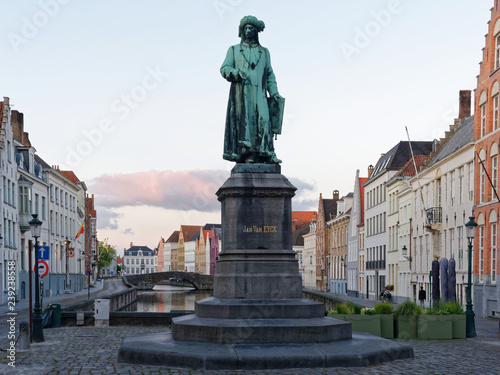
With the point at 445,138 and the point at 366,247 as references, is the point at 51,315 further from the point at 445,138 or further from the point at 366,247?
the point at 366,247

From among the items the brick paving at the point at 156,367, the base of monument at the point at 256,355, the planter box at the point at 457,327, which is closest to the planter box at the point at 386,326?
the brick paving at the point at 156,367

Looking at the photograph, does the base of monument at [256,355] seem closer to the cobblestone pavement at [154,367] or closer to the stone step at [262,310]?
the cobblestone pavement at [154,367]

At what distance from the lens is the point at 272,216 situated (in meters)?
16.2

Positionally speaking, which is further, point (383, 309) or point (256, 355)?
point (383, 309)

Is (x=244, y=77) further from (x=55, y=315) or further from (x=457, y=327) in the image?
(x=55, y=315)

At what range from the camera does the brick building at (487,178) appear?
36425 millimetres

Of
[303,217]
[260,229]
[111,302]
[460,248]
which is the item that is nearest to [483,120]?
[460,248]

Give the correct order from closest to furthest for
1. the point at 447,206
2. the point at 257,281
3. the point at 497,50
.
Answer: the point at 257,281, the point at 497,50, the point at 447,206

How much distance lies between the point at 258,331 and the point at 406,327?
26.4 ft

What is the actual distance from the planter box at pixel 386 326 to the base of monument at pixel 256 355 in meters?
5.99

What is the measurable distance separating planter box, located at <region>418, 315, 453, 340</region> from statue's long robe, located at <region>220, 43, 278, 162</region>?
743cm

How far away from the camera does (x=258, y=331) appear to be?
1433cm

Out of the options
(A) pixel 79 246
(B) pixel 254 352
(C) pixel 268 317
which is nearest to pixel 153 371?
(B) pixel 254 352

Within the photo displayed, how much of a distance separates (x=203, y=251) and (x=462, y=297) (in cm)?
15580
